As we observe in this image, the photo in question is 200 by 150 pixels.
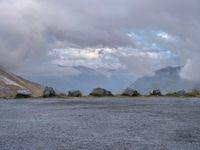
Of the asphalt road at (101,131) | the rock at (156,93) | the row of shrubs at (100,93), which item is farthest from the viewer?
the rock at (156,93)

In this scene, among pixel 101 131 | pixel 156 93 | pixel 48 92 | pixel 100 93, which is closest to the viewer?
pixel 101 131

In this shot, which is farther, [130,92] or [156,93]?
[156,93]

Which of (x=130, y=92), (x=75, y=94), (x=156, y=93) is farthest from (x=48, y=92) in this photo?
(x=156, y=93)

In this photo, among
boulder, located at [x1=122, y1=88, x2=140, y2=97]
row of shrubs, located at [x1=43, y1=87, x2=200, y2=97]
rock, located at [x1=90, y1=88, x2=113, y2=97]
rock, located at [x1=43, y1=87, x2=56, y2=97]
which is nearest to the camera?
row of shrubs, located at [x1=43, y1=87, x2=200, y2=97]

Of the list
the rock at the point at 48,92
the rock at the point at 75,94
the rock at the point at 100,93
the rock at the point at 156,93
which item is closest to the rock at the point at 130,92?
the rock at the point at 100,93

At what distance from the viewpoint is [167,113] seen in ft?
113

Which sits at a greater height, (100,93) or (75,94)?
(100,93)

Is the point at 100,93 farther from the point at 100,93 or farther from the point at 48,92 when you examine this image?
the point at 48,92

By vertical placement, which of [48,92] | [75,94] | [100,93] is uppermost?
[48,92]

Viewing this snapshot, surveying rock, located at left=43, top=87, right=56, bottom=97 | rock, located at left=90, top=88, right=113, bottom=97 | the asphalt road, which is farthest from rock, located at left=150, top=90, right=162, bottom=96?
the asphalt road

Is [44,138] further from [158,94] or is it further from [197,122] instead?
[158,94]

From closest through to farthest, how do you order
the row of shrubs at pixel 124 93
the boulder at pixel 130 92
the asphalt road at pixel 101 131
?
the asphalt road at pixel 101 131 < the row of shrubs at pixel 124 93 < the boulder at pixel 130 92

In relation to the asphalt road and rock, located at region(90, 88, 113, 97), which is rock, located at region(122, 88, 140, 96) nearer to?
rock, located at region(90, 88, 113, 97)

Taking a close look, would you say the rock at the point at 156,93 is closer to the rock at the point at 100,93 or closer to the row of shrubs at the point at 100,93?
the row of shrubs at the point at 100,93
